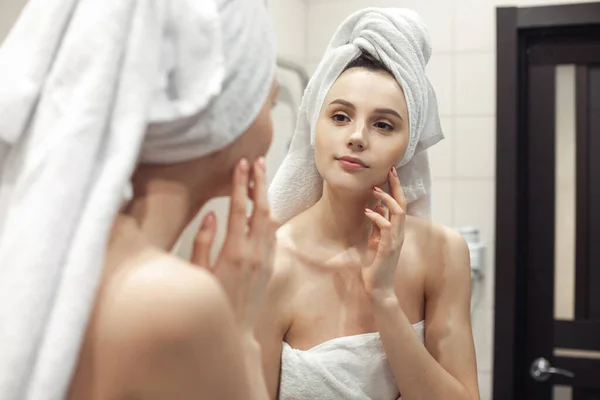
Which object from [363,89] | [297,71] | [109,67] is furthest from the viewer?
[297,71]

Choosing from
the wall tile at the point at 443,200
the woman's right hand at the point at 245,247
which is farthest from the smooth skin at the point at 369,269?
the wall tile at the point at 443,200

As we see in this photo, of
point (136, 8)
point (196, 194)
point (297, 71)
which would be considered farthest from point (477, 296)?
point (136, 8)

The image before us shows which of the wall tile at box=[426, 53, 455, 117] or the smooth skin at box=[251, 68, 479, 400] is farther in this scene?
the wall tile at box=[426, 53, 455, 117]

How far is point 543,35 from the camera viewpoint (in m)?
1.33

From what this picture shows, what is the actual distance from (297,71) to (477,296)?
0.57 m

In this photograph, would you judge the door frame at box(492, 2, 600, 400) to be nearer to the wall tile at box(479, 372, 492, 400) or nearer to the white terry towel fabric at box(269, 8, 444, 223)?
the wall tile at box(479, 372, 492, 400)

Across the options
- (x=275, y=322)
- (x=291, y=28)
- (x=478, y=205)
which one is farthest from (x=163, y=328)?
(x=478, y=205)

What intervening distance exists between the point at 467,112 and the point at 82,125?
3.02 feet

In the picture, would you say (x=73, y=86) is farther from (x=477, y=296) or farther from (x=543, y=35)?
(x=543, y=35)

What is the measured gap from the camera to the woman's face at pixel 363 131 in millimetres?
741

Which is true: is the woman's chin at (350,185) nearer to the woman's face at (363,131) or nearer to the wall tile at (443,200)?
the woman's face at (363,131)

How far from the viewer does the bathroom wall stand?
3.70 feet

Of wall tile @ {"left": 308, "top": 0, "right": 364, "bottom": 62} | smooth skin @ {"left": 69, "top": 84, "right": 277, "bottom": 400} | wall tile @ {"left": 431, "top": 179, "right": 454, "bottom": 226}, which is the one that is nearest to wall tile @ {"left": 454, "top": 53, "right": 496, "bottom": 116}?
wall tile @ {"left": 431, "top": 179, "right": 454, "bottom": 226}

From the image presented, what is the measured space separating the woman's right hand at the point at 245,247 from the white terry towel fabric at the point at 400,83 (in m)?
0.30
